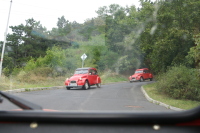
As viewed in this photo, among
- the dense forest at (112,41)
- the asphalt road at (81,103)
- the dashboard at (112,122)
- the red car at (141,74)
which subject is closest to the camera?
the dashboard at (112,122)

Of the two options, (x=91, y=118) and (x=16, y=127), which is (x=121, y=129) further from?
(x=16, y=127)

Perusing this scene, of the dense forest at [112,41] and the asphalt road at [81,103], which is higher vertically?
the dense forest at [112,41]

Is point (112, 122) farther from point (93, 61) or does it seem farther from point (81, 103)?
point (93, 61)

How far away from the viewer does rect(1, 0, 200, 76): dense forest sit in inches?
134

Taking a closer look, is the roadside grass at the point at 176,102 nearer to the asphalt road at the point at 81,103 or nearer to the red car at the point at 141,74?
the asphalt road at the point at 81,103

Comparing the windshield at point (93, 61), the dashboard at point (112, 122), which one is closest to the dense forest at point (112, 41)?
the windshield at point (93, 61)

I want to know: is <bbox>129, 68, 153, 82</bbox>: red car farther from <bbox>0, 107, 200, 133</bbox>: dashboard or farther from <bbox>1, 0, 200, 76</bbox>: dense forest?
<bbox>0, 107, 200, 133</bbox>: dashboard

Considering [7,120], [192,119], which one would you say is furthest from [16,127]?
[192,119]

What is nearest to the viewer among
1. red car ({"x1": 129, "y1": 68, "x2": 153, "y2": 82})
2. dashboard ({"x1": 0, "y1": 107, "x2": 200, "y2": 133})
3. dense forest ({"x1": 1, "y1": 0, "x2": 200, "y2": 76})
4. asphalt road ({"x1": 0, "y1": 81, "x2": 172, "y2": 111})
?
dashboard ({"x1": 0, "y1": 107, "x2": 200, "y2": 133})

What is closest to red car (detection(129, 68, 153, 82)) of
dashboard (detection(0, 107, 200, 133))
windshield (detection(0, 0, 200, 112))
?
windshield (detection(0, 0, 200, 112))

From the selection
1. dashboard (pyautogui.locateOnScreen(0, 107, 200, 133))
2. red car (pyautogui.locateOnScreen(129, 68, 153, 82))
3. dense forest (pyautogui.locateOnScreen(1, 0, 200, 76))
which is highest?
dense forest (pyautogui.locateOnScreen(1, 0, 200, 76))

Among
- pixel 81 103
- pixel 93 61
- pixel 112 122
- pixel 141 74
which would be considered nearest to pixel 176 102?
pixel 141 74

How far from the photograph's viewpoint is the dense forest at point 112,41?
3.40 metres

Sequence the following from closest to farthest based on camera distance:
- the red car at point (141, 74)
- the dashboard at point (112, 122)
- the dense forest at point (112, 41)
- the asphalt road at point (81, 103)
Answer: the dashboard at point (112, 122) → the asphalt road at point (81, 103) → the dense forest at point (112, 41) → the red car at point (141, 74)
